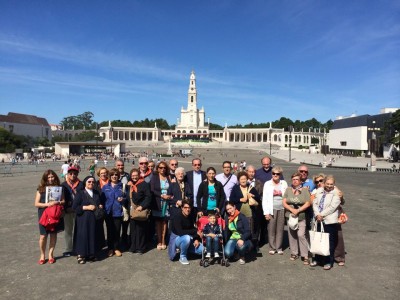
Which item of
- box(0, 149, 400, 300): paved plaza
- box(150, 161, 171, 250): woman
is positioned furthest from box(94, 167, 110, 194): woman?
box(0, 149, 400, 300): paved plaza

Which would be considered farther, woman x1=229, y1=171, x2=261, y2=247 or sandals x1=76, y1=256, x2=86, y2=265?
woman x1=229, y1=171, x2=261, y2=247

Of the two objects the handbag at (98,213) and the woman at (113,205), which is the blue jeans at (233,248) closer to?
the woman at (113,205)

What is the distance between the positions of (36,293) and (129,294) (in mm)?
1523

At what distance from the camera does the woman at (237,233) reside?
652 cm

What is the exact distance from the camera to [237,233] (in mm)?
6582

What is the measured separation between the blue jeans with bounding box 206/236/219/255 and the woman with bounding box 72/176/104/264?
2339 millimetres

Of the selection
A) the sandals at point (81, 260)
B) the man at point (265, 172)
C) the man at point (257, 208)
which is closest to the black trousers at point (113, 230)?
the sandals at point (81, 260)

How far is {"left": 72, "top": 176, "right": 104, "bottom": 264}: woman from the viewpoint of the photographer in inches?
254

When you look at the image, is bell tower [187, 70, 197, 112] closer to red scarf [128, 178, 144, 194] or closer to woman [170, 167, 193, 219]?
red scarf [128, 178, 144, 194]

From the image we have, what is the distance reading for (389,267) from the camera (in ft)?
21.0

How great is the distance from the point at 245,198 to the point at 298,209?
113 centimetres

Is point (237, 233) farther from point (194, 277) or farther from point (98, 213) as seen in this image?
point (98, 213)

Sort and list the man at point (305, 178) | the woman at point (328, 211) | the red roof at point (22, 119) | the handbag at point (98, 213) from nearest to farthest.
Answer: the woman at point (328, 211) < the handbag at point (98, 213) < the man at point (305, 178) < the red roof at point (22, 119)

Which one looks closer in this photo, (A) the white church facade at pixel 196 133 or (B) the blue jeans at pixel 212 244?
(B) the blue jeans at pixel 212 244
